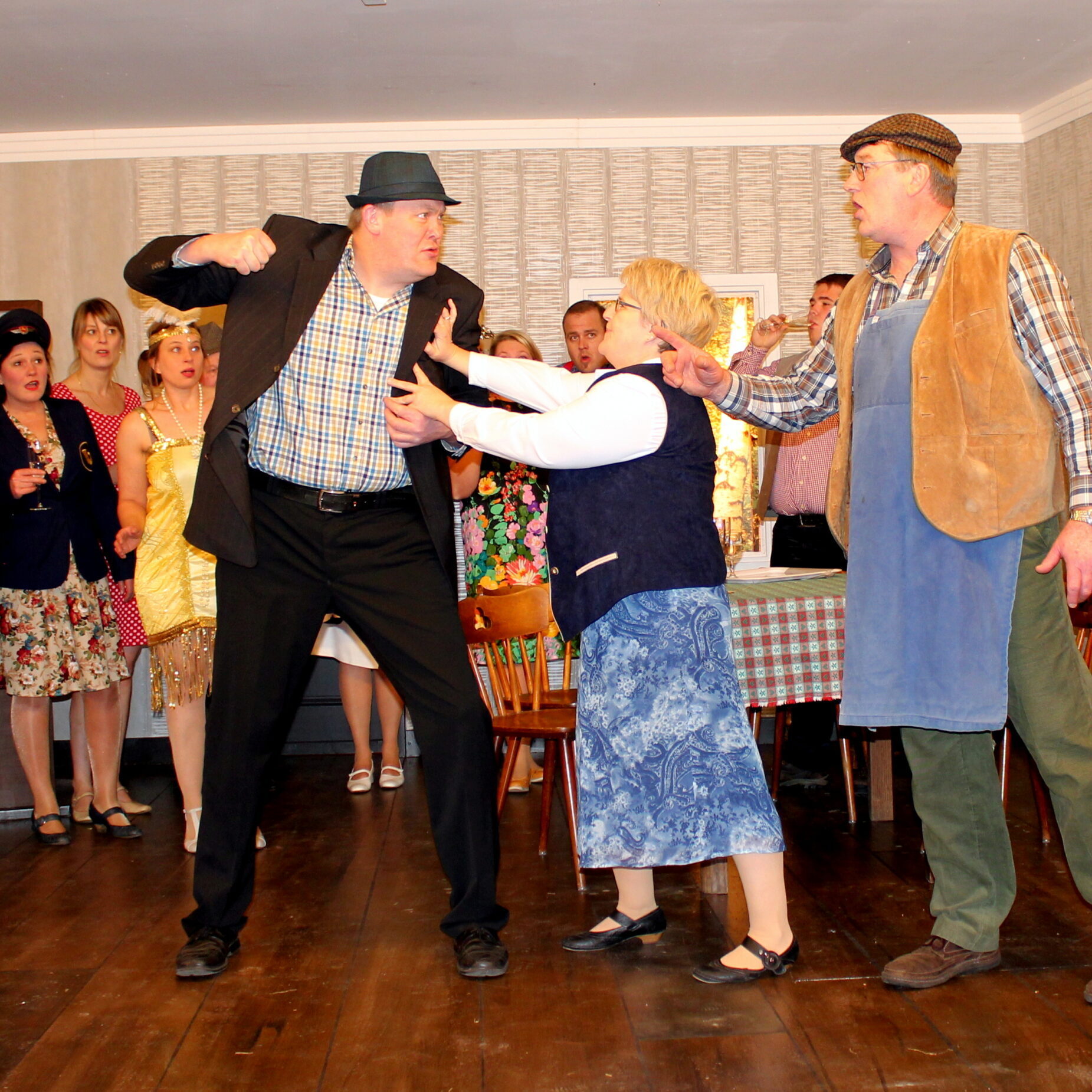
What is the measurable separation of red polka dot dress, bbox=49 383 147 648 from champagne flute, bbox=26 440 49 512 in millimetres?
239

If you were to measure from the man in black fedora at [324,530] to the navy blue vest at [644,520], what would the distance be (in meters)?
0.36

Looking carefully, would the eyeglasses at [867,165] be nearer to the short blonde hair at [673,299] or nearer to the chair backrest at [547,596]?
the short blonde hair at [673,299]

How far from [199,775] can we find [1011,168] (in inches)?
193

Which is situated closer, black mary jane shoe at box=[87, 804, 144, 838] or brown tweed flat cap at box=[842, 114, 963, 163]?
brown tweed flat cap at box=[842, 114, 963, 163]

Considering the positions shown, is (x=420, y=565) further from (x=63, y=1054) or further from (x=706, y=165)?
(x=706, y=165)

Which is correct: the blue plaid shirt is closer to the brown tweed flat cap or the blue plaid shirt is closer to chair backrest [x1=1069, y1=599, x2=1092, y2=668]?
the brown tweed flat cap

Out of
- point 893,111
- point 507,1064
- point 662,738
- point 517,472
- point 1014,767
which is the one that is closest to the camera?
point 507,1064

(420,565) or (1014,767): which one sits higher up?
(420,565)

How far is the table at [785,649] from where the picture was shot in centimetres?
315

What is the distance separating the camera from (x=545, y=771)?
3.58 m

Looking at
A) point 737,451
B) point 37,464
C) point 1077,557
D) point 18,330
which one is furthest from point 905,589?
point 737,451

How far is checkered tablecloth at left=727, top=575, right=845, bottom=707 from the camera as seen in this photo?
3.15 meters

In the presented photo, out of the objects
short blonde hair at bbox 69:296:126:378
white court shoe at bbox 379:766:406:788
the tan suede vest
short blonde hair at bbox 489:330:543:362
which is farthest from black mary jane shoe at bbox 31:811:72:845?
the tan suede vest

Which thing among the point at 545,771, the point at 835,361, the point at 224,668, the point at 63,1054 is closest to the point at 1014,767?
the point at 545,771
